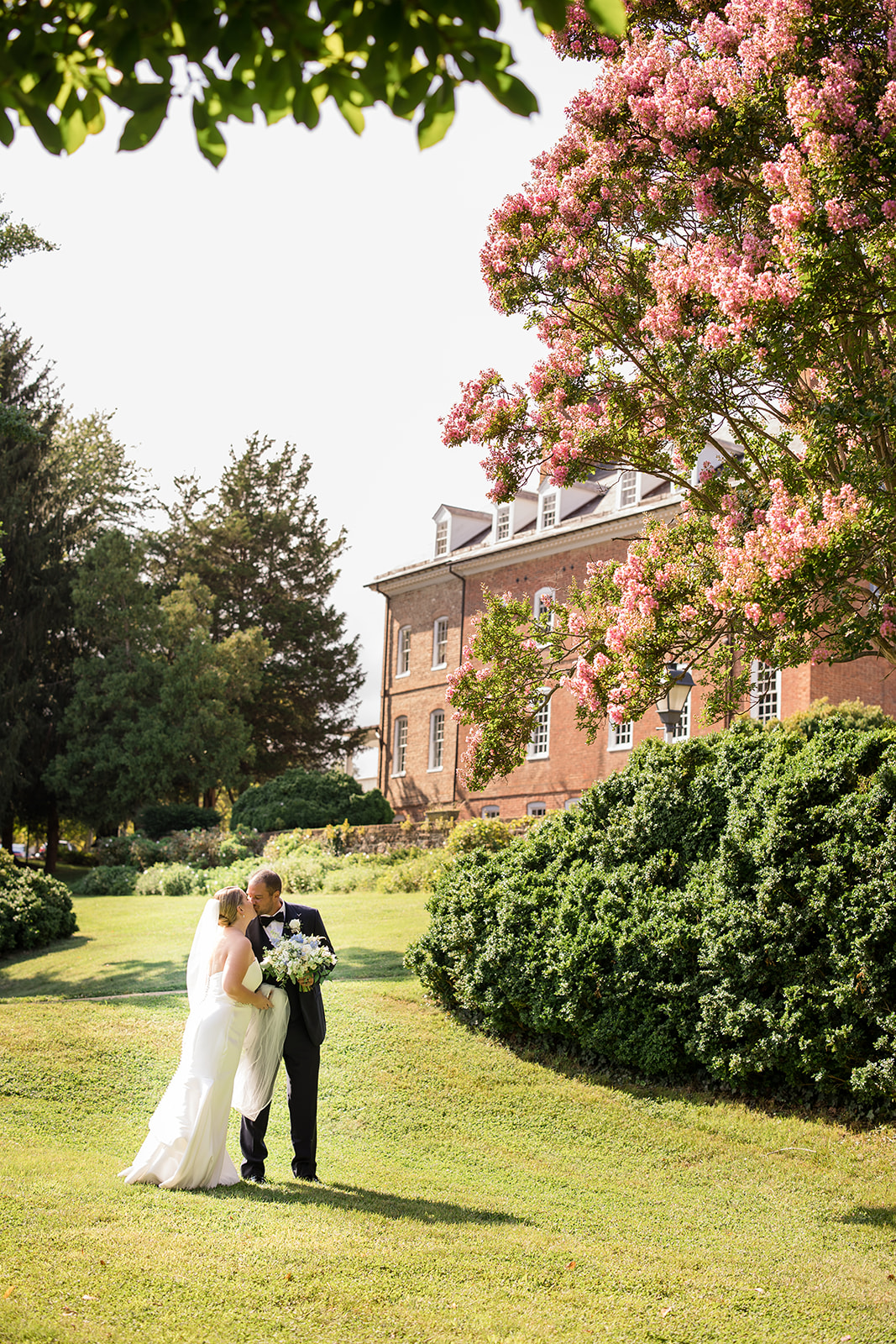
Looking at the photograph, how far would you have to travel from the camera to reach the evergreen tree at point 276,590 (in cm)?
4781

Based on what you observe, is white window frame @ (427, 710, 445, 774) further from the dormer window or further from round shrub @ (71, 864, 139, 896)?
round shrub @ (71, 864, 139, 896)

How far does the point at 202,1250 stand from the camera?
17.7ft

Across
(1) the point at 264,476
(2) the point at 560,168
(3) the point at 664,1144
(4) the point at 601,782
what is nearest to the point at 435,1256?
(3) the point at 664,1144

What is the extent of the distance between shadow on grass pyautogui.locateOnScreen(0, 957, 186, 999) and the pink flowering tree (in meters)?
5.32

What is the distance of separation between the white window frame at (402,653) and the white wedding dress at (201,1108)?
32.6 metres

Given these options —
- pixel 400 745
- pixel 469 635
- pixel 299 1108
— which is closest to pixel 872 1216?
pixel 299 1108

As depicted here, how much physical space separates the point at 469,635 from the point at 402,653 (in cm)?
389

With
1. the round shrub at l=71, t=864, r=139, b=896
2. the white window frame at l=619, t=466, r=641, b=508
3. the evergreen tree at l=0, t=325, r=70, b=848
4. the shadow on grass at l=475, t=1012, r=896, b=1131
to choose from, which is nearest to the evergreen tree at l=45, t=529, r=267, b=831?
the evergreen tree at l=0, t=325, r=70, b=848

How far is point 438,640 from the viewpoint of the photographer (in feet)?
124

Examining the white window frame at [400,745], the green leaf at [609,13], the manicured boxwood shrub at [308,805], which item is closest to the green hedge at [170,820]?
the manicured boxwood shrub at [308,805]

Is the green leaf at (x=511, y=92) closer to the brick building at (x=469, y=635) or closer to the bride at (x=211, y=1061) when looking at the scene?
the bride at (x=211, y=1061)

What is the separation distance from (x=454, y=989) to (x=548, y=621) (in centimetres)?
392

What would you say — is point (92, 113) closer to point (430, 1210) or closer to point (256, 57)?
point (256, 57)

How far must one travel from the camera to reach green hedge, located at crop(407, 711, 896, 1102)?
8.74 m
